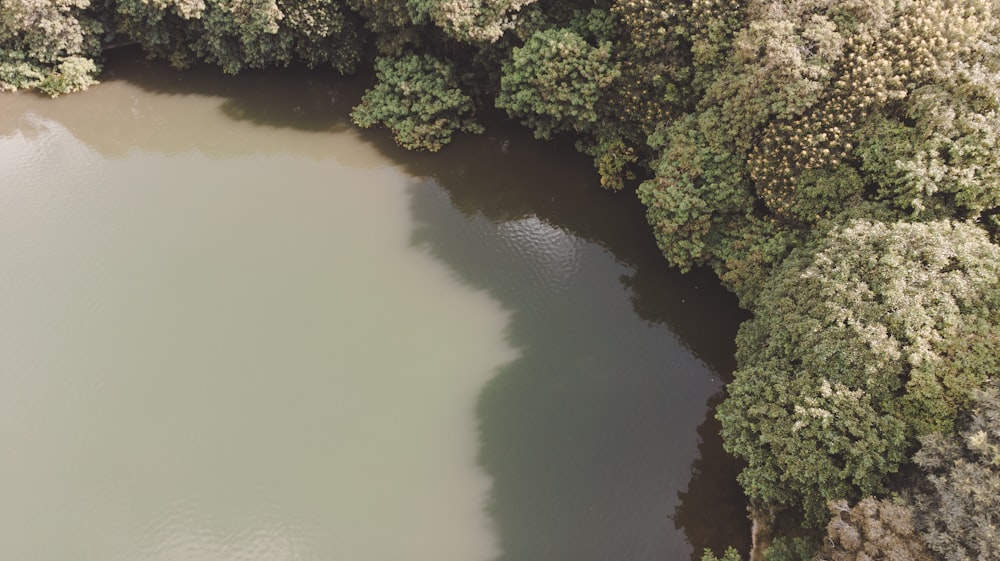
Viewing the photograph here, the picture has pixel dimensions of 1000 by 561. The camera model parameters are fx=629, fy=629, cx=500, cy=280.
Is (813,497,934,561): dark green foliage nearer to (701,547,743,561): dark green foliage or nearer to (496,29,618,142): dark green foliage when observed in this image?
(701,547,743,561): dark green foliage

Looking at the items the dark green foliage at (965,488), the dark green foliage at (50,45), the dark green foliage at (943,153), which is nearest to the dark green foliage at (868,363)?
the dark green foliage at (965,488)

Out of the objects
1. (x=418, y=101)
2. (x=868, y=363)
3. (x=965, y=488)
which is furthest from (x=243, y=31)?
(x=965, y=488)

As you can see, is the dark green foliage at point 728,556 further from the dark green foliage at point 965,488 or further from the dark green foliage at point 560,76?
the dark green foliage at point 560,76

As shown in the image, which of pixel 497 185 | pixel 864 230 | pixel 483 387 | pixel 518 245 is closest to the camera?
pixel 864 230

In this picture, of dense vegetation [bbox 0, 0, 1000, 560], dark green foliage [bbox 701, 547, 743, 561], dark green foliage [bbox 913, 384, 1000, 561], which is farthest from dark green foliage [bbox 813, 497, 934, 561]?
dark green foliage [bbox 701, 547, 743, 561]

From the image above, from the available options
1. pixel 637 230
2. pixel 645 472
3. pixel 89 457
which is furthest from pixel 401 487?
pixel 637 230

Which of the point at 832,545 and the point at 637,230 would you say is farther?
the point at 637,230

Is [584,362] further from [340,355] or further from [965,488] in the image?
[965,488]

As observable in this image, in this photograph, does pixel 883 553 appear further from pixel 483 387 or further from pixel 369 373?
pixel 369 373
